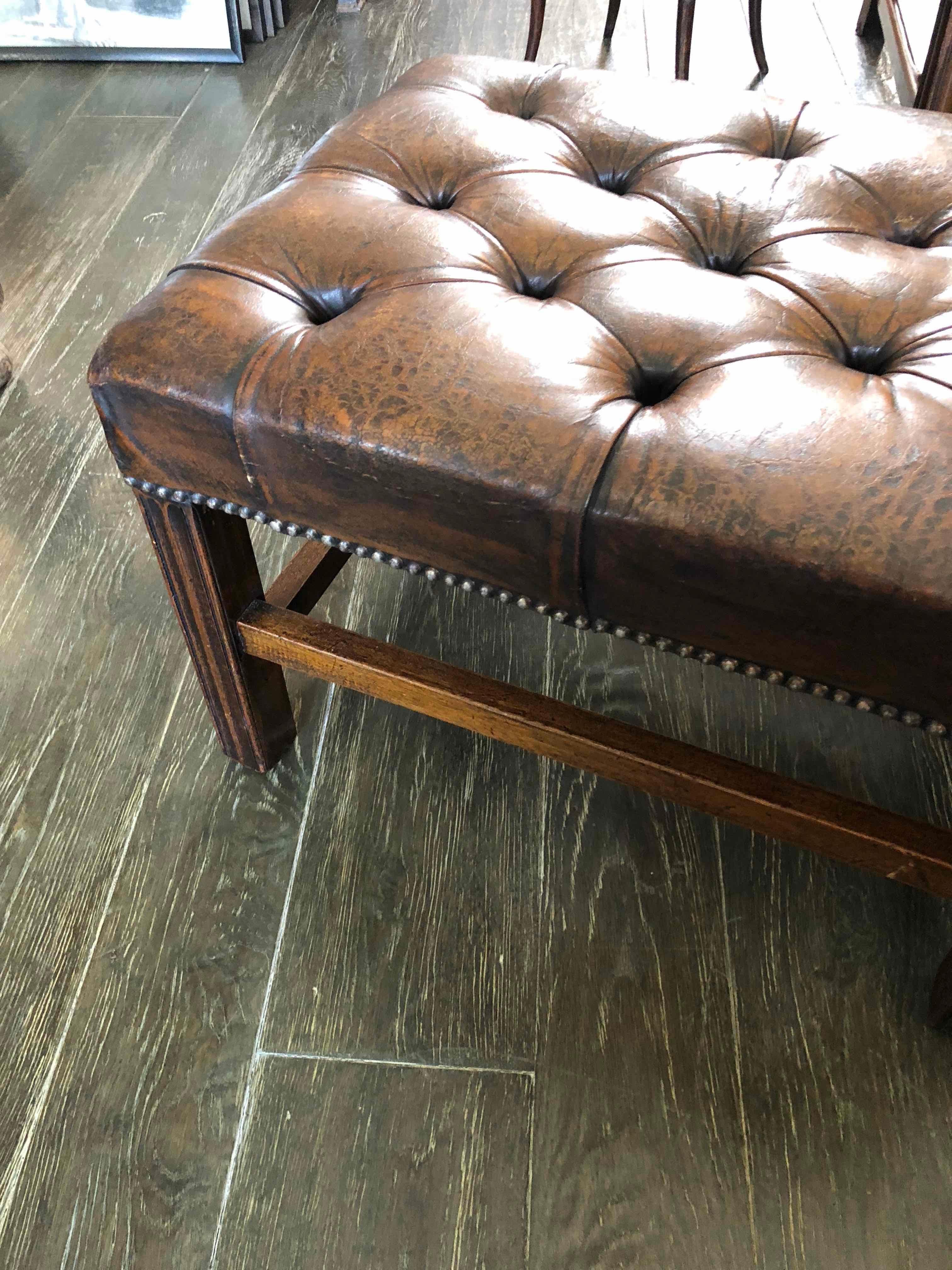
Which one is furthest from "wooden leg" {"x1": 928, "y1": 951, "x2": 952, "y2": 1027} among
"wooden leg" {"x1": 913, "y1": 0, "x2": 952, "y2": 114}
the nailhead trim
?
"wooden leg" {"x1": 913, "y1": 0, "x2": 952, "y2": 114}

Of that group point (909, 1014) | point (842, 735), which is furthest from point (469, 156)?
point (909, 1014)

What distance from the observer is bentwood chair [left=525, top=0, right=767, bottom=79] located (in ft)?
5.48

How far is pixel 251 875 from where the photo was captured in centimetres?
83

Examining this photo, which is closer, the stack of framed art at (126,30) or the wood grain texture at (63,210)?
the wood grain texture at (63,210)

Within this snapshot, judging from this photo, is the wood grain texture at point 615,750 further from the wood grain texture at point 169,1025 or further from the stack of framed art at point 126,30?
the stack of framed art at point 126,30

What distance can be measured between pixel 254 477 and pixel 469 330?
0.54 feet

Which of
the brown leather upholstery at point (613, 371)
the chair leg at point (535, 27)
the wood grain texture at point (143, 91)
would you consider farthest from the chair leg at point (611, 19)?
the brown leather upholstery at point (613, 371)

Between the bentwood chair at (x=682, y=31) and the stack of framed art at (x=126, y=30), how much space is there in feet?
2.09

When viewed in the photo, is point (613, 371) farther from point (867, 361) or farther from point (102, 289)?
point (102, 289)

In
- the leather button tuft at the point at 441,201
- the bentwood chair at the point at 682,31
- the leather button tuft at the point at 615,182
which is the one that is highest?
the leather button tuft at the point at 441,201

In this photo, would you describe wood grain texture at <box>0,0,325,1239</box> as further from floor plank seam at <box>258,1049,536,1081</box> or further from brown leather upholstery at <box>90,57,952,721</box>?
brown leather upholstery at <box>90,57,952,721</box>

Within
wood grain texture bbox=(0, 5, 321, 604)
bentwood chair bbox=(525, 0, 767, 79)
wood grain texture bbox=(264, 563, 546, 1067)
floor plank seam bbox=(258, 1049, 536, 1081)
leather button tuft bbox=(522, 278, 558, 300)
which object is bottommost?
floor plank seam bbox=(258, 1049, 536, 1081)

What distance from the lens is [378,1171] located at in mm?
672

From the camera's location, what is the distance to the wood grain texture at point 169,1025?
25.7 inches
